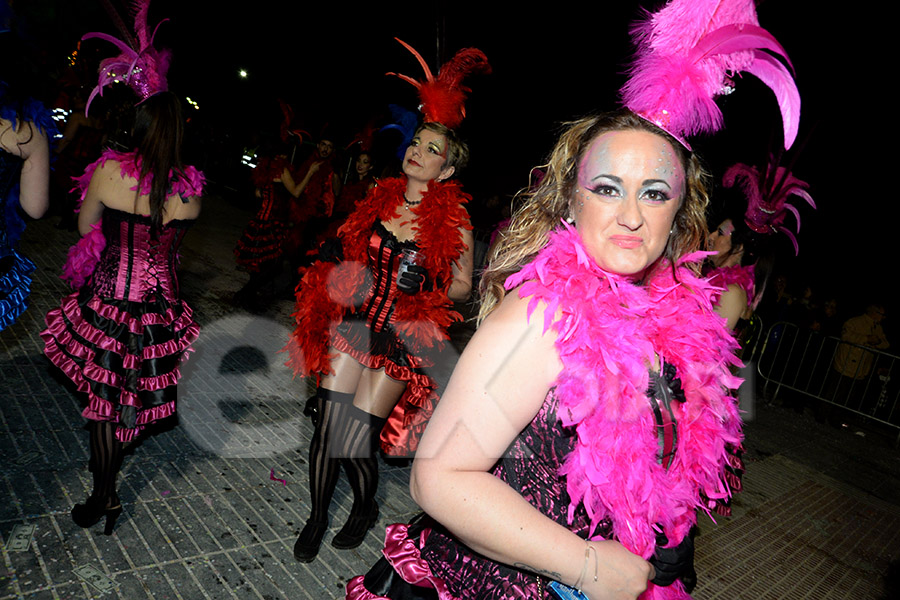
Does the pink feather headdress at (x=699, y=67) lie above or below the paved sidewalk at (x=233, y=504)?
above

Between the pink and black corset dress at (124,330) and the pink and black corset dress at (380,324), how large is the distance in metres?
0.96

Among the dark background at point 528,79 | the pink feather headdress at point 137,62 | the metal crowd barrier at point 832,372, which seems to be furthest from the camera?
the metal crowd barrier at point 832,372

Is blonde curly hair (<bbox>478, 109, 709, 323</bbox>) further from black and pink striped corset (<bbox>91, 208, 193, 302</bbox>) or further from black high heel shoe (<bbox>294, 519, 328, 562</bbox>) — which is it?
black and pink striped corset (<bbox>91, 208, 193, 302</bbox>)

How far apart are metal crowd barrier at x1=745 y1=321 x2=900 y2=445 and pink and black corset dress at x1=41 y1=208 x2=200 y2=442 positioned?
8536 mm

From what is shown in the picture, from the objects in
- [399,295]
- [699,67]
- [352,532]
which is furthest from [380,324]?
[699,67]

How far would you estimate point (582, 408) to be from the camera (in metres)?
1.24

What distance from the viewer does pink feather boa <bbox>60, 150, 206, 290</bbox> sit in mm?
2727

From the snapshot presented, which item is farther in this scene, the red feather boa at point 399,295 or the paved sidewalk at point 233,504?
the red feather boa at point 399,295

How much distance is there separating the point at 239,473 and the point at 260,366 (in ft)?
6.12

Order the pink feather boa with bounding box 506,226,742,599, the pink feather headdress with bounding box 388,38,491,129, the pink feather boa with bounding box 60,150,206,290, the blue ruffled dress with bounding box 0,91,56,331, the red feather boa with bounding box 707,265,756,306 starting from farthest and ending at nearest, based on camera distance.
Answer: the red feather boa with bounding box 707,265,756,306 < the pink feather headdress with bounding box 388,38,491,129 < the pink feather boa with bounding box 60,150,206,290 < the blue ruffled dress with bounding box 0,91,56,331 < the pink feather boa with bounding box 506,226,742,599

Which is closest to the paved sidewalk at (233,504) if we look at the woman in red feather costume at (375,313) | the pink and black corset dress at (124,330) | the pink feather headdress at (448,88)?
the woman in red feather costume at (375,313)

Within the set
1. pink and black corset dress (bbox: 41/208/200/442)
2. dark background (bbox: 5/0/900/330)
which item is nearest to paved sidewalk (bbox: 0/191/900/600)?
pink and black corset dress (bbox: 41/208/200/442)

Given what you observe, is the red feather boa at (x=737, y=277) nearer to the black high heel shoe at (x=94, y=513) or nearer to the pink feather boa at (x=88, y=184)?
the pink feather boa at (x=88, y=184)

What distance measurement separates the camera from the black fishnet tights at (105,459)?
8.70 feet
